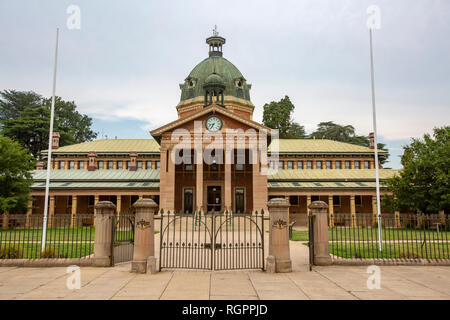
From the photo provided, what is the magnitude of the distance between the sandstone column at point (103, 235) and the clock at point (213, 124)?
2682cm

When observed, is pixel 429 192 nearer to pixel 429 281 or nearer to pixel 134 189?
pixel 429 281

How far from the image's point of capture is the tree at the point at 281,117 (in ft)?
261

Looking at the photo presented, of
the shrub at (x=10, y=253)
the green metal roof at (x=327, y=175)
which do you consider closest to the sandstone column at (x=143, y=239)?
the shrub at (x=10, y=253)

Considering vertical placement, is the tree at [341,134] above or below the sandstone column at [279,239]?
above

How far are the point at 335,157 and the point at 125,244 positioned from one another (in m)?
44.5

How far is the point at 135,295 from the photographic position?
8742 millimetres

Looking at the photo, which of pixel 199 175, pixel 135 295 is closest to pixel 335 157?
pixel 199 175

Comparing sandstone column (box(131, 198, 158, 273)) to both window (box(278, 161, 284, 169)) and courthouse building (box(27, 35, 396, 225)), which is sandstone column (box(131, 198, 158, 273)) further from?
window (box(278, 161, 284, 169))

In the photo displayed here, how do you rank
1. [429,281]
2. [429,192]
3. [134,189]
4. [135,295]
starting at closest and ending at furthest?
[135,295]
[429,281]
[429,192]
[134,189]

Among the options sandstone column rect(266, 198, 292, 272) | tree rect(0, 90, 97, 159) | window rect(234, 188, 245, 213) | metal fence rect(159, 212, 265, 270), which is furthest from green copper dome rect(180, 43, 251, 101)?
sandstone column rect(266, 198, 292, 272)

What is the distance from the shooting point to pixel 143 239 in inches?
480

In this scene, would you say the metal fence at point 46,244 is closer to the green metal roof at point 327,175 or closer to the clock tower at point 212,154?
the clock tower at point 212,154

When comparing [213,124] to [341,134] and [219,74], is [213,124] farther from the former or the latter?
[341,134]
